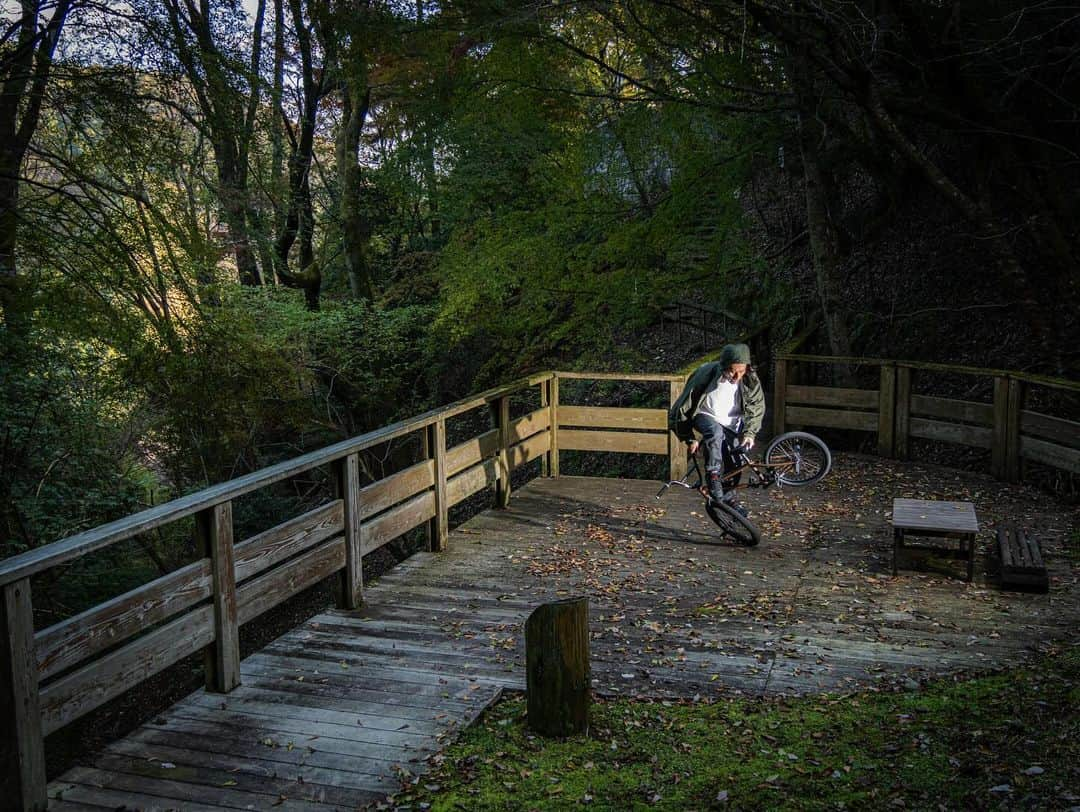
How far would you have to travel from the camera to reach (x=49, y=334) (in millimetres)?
9812

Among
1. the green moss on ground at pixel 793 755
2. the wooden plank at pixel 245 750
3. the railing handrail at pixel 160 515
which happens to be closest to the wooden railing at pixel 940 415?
the green moss on ground at pixel 793 755

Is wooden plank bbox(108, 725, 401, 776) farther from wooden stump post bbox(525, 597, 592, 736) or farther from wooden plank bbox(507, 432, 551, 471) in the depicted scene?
wooden plank bbox(507, 432, 551, 471)

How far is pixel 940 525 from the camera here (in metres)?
6.62

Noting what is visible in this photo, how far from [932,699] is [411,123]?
16.1 metres

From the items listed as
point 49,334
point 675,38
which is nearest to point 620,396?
point 675,38

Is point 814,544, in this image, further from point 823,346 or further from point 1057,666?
point 823,346

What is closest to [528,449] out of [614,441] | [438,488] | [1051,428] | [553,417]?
[553,417]

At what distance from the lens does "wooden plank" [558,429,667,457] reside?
10422 mm

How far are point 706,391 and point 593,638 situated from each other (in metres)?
2.92

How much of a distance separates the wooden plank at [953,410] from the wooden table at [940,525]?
3694 millimetres

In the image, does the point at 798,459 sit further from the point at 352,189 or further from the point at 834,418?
the point at 352,189

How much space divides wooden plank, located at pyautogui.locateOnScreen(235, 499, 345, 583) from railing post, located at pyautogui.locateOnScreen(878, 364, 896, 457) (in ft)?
25.8

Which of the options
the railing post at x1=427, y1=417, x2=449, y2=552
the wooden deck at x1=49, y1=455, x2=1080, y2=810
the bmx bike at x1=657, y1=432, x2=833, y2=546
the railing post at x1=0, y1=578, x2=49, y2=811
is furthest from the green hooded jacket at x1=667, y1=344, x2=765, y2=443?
the railing post at x1=0, y1=578, x2=49, y2=811

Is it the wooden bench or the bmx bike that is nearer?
the wooden bench
